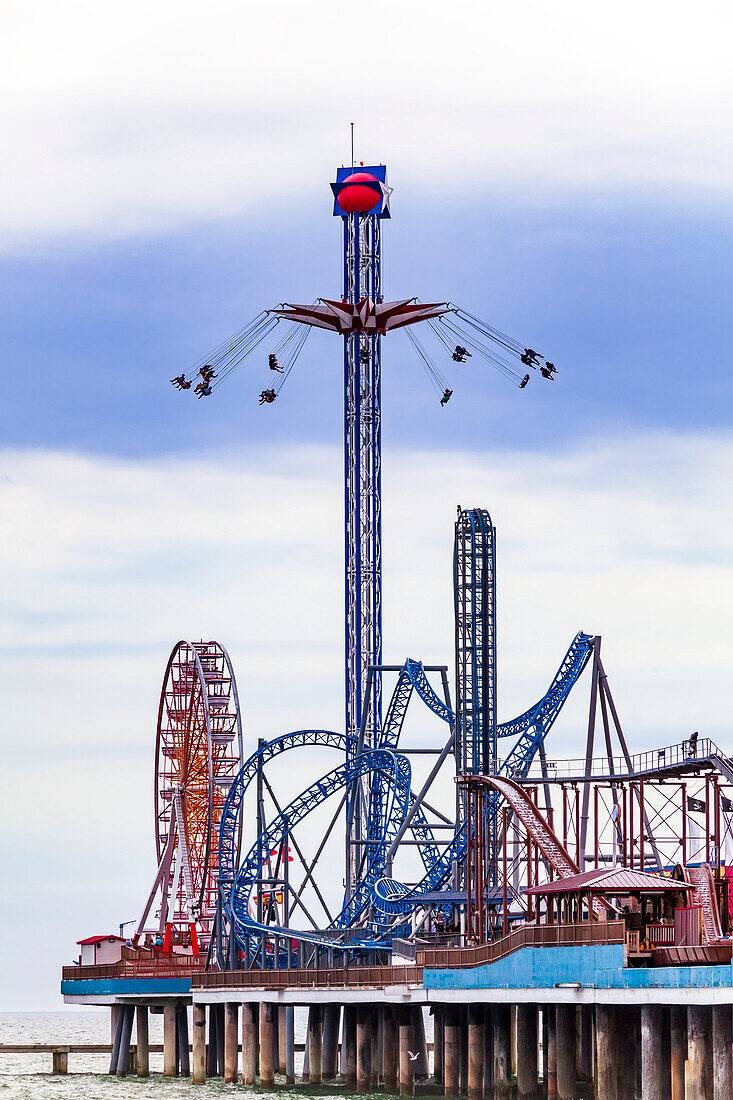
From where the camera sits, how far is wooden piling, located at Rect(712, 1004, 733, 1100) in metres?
54.2

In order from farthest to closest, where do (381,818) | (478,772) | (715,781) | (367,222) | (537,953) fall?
1. (367,222)
2. (381,818)
3. (478,772)
4. (715,781)
5. (537,953)

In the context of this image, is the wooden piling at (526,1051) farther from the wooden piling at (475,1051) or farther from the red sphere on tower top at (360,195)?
the red sphere on tower top at (360,195)

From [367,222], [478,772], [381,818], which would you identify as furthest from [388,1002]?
[367,222]

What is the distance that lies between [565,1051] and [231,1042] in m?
23.8

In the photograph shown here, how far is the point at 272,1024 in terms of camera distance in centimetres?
8269

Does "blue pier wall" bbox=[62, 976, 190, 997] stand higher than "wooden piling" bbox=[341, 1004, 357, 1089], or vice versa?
"blue pier wall" bbox=[62, 976, 190, 997]

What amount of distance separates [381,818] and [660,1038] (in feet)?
147

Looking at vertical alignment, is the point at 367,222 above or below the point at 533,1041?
above

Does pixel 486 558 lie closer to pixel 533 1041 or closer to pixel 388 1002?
pixel 388 1002

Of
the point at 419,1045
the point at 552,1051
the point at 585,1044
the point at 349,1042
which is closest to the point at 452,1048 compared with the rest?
the point at 585,1044

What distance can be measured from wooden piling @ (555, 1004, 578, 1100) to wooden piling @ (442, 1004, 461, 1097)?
830 centimetres

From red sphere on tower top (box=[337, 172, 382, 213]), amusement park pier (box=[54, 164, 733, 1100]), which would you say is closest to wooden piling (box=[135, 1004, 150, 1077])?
amusement park pier (box=[54, 164, 733, 1100])

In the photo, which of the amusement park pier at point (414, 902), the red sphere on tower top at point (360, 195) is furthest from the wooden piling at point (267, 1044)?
the red sphere on tower top at point (360, 195)

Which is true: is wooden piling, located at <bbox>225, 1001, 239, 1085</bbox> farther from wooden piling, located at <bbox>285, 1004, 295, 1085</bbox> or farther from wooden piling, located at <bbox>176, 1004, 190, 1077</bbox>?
wooden piling, located at <bbox>176, 1004, 190, 1077</bbox>
